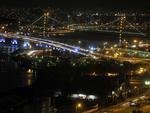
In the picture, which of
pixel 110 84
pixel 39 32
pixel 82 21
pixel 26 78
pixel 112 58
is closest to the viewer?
pixel 110 84

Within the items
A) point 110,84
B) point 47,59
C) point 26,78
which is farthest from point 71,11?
point 110,84

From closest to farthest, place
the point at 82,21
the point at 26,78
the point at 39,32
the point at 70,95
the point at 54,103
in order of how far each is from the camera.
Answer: the point at 54,103, the point at 70,95, the point at 26,78, the point at 39,32, the point at 82,21

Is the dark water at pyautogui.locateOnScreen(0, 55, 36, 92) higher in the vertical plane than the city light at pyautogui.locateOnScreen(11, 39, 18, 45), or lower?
lower

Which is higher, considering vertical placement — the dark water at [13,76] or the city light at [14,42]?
the city light at [14,42]

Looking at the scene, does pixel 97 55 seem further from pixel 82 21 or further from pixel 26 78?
pixel 82 21

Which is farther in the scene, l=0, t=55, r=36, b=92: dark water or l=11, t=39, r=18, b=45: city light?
l=11, t=39, r=18, b=45: city light

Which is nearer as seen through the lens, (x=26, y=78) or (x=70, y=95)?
(x=70, y=95)

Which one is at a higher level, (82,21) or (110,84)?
(82,21)

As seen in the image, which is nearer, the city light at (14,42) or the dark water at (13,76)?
the dark water at (13,76)

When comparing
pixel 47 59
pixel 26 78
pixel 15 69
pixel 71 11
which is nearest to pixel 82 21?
pixel 71 11

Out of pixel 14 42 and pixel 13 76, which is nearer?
pixel 13 76

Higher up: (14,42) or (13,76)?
(14,42)
